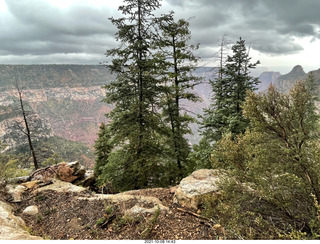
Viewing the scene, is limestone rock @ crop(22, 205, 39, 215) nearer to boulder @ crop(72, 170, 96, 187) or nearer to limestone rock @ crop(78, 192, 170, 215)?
limestone rock @ crop(78, 192, 170, 215)

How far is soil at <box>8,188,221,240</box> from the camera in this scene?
3.89 meters

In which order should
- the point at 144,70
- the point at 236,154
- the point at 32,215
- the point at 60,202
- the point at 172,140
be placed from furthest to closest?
the point at 172,140
the point at 144,70
the point at 60,202
the point at 32,215
the point at 236,154

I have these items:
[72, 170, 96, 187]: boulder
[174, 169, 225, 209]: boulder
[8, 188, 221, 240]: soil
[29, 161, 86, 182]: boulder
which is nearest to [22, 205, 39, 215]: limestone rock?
[8, 188, 221, 240]: soil

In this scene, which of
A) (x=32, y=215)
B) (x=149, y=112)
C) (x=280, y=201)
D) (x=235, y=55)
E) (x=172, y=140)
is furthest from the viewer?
(x=172, y=140)

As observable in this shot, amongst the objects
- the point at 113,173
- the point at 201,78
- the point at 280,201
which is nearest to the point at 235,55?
the point at 201,78

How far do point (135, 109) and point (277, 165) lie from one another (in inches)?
263

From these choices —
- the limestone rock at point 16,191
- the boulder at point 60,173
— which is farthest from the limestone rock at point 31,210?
the boulder at point 60,173

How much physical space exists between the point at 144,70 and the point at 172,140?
479 centimetres

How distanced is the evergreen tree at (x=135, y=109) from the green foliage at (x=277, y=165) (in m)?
5.33

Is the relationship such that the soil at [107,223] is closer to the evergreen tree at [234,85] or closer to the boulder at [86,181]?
the boulder at [86,181]

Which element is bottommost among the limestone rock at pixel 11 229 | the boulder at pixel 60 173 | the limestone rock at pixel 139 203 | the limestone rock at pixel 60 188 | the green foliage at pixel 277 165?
the boulder at pixel 60 173

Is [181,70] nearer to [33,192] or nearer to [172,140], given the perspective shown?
[172,140]

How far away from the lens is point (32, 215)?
5.07 m

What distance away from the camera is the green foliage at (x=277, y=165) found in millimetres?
3279
